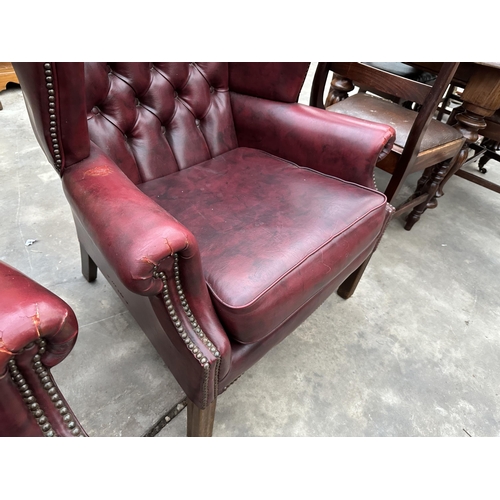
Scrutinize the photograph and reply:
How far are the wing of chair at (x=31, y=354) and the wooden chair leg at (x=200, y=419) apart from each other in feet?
1.12

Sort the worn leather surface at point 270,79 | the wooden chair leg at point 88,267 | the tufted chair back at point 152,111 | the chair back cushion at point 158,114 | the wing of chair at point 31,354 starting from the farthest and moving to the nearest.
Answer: the wooden chair leg at point 88,267 < the worn leather surface at point 270,79 < the chair back cushion at point 158,114 < the tufted chair back at point 152,111 < the wing of chair at point 31,354

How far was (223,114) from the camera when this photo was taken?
127 cm

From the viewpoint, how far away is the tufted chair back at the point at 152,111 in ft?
2.40

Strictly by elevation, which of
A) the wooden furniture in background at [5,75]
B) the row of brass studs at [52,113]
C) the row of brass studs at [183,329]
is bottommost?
the wooden furniture in background at [5,75]

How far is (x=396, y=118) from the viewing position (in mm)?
1512

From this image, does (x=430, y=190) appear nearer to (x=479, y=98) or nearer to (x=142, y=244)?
(x=479, y=98)

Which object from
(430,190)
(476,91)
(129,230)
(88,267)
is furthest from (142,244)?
(430,190)

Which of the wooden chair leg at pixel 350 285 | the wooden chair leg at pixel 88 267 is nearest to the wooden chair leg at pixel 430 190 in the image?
the wooden chair leg at pixel 350 285

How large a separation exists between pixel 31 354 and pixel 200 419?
1.61ft

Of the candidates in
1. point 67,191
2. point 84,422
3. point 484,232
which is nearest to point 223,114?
point 67,191

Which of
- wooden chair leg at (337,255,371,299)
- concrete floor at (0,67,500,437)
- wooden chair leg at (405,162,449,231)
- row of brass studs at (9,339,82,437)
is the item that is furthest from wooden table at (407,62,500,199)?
row of brass studs at (9,339,82,437)

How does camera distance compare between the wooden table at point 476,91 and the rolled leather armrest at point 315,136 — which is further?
the wooden table at point 476,91

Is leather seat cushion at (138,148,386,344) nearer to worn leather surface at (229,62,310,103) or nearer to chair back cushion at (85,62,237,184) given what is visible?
chair back cushion at (85,62,237,184)

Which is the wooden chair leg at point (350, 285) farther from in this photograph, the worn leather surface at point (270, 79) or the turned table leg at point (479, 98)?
the turned table leg at point (479, 98)
